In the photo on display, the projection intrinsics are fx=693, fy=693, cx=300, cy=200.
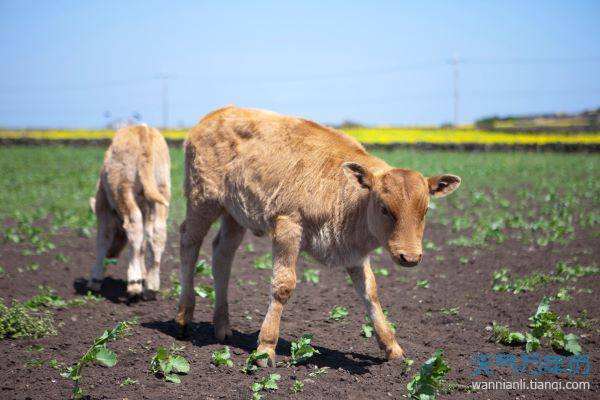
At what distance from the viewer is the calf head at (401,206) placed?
19.7 ft

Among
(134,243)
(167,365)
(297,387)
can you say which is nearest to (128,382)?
(167,365)

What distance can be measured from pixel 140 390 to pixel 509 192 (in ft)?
59.1

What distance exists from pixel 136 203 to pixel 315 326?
11.9ft

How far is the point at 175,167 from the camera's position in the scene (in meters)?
32.2

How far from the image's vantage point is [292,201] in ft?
23.1

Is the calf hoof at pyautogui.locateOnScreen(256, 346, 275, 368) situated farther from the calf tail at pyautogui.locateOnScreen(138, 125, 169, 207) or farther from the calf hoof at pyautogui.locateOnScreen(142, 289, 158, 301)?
the calf tail at pyautogui.locateOnScreen(138, 125, 169, 207)

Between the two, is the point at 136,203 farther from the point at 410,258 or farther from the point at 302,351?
the point at 410,258

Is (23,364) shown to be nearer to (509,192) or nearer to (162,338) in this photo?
(162,338)

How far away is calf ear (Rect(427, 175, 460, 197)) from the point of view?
6.34 meters

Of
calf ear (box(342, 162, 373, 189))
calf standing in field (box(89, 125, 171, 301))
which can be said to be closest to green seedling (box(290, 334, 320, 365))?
calf ear (box(342, 162, 373, 189))

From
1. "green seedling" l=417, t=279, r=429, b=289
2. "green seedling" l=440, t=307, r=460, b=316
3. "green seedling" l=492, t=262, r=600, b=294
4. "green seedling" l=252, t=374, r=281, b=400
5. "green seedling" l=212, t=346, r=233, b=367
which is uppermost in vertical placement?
"green seedling" l=252, t=374, r=281, b=400

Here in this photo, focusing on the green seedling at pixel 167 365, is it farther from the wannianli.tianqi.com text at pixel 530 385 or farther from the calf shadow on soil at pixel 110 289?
the calf shadow on soil at pixel 110 289

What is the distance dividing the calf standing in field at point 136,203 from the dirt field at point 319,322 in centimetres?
46

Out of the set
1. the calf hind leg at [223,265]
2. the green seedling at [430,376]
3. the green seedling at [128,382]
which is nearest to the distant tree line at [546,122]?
the calf hind leg at [223,265]
